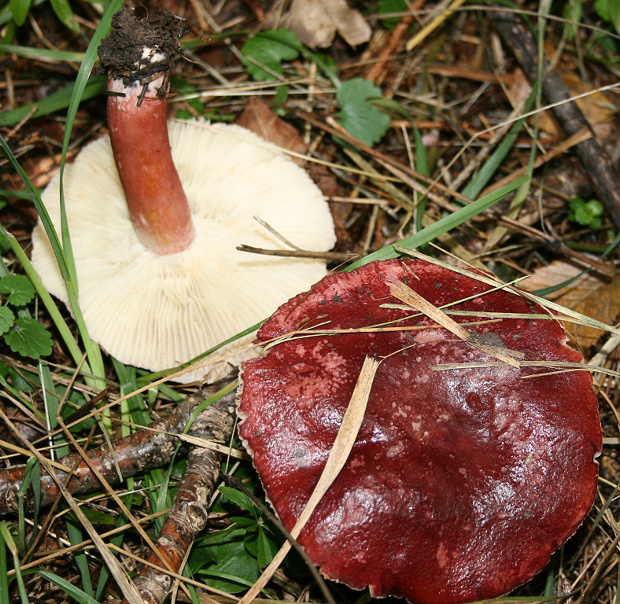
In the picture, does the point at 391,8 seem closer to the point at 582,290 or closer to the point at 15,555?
the point at 582,290

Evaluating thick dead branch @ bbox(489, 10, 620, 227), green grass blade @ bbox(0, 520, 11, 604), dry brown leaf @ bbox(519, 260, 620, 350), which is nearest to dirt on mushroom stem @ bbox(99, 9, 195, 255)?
green grass blade @ bbox(0, 520, 11, 604)

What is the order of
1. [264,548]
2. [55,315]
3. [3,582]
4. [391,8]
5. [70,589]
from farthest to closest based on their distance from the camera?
[391,8] → [55,315] → [264,548] → [70,589] → [3,582]

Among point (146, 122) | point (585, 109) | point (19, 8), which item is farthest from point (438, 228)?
point (19, 8)

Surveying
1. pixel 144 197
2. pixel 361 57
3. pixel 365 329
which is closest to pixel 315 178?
pixel 361 57

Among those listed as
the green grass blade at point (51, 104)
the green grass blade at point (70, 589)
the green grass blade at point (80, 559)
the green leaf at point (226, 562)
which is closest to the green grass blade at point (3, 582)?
the green grass blade at point (70, 589)

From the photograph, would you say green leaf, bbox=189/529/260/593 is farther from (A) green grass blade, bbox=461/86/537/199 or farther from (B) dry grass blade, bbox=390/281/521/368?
(A) green grass blade, bbox=461/86/537/199

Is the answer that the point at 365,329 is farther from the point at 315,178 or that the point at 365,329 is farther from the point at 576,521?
the point at 315,178
